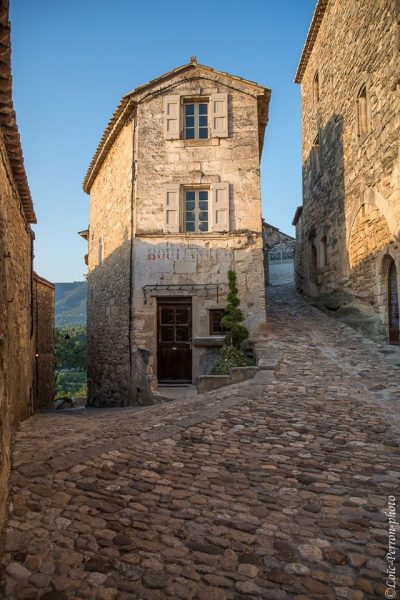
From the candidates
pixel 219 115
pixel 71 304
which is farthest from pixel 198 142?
pixel 71 304

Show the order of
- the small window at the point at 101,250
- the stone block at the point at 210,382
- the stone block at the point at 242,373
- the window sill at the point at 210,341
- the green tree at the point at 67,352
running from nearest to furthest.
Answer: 1. the stone block at the point at 210,382
2. the stone block at the point at 242,373
3. the window sill at the point at 210,341
4. the small window at the point at 101,250
5. the green tree at the point at 67,352

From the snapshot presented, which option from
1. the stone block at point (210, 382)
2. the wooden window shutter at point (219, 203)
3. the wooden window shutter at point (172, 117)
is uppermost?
the wooden window shutter at point (172, 117)

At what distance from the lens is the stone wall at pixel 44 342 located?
15.0 m

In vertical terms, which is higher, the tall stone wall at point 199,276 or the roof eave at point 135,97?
the roof eave at point 135,97

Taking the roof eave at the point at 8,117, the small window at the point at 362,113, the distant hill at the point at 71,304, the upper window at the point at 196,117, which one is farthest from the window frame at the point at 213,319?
the distant hill at the point at 71,304

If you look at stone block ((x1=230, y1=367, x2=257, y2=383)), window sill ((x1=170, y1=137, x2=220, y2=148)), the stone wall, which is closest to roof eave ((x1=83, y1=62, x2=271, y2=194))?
window sill ((x1=170, y1=137, x2=220, y2=148))

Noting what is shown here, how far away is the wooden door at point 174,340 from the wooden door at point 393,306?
4.84m

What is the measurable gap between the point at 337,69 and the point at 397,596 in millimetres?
14112

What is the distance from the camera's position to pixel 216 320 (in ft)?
35.1

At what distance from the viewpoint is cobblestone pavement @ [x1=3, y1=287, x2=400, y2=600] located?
2.54 metres

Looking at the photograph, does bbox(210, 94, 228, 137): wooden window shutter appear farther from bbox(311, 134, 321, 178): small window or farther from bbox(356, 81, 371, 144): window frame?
bbox(311, 134, 321, 178): small window

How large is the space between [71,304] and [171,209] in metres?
128

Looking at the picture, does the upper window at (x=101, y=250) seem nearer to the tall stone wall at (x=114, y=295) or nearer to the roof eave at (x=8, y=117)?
the tall stone wall at (x=114, y=295)

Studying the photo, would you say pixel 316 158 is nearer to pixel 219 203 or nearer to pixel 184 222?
pixel 219 203
